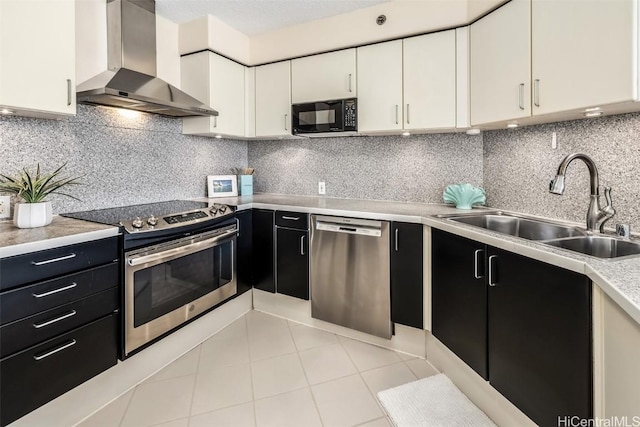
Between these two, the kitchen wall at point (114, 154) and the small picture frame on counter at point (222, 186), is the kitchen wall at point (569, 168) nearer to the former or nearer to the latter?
the small picture frame on counter at point (222, 186)

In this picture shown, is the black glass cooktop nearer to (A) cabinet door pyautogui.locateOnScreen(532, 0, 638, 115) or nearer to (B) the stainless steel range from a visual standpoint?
(B) the stainless steel range

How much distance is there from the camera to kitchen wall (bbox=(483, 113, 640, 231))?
1.53m

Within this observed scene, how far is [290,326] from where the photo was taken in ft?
8.59

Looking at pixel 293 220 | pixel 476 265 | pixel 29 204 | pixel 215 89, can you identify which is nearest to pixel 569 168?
pixel 476 265

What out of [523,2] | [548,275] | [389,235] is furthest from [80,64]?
[548,275]

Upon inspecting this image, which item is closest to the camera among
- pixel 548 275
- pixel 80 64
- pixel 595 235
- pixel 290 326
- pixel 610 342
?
pixel 610 342

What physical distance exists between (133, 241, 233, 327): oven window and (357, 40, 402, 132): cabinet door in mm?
1444

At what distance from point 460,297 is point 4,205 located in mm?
2543

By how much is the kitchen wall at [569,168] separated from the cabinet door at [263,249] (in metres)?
1.71

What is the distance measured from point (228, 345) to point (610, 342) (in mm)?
2086

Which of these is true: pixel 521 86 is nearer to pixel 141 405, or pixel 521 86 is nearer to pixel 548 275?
pixel 548 275

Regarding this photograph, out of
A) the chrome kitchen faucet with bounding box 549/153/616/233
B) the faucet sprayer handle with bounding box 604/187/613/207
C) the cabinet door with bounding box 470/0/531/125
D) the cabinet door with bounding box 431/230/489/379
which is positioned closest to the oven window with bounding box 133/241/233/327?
the cabinet door with bounding box 431/230/489/379

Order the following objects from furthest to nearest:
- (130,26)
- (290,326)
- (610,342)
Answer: (290,326) → (130,26) → (610,342)

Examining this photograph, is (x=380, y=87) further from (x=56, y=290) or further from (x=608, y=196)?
(x=56, y=290)
